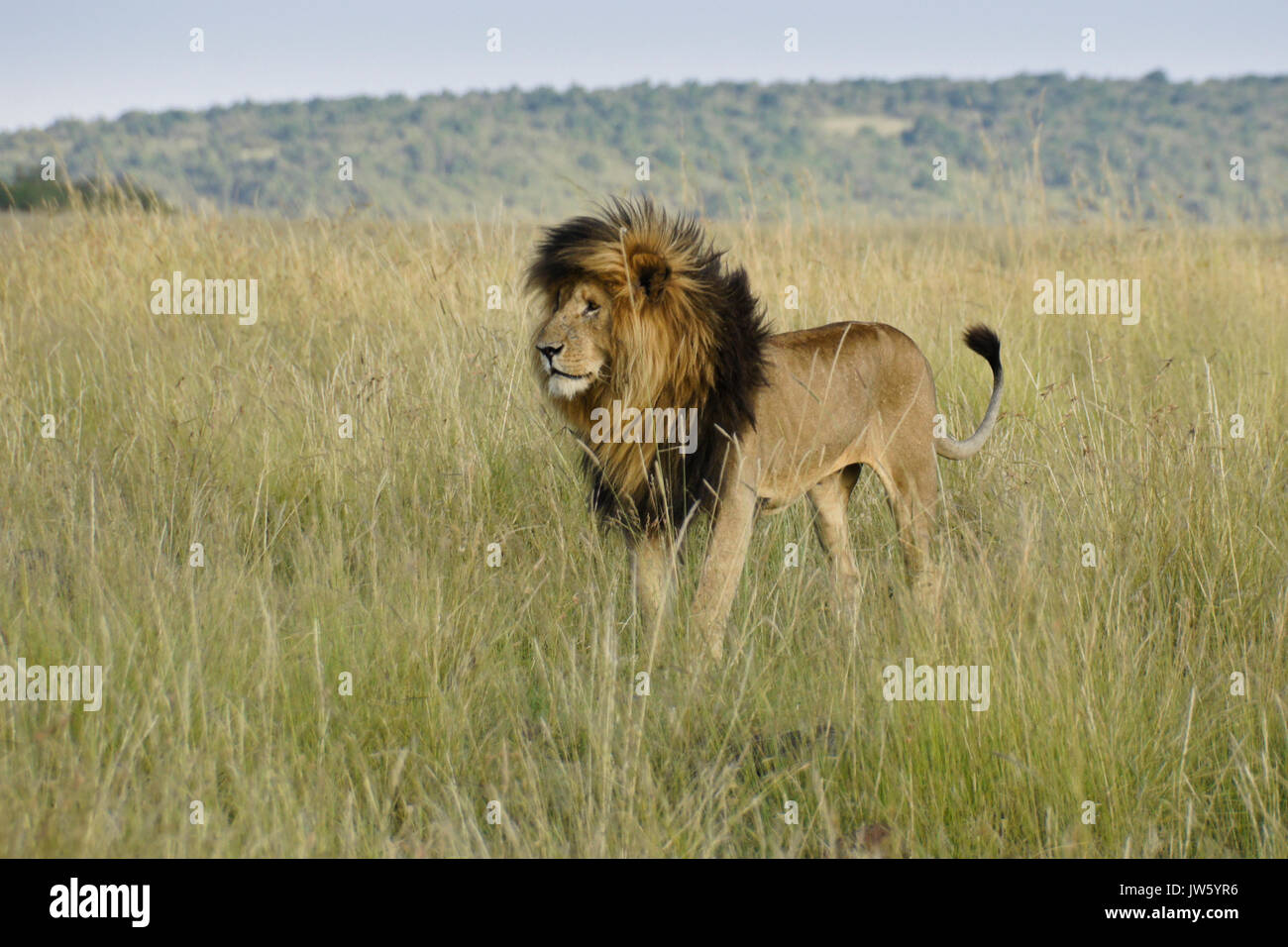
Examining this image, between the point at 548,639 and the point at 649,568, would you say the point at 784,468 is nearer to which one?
the point at 649,568

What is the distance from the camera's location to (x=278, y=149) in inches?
3381

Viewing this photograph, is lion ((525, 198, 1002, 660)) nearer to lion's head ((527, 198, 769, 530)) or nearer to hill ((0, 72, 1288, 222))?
lion's head ((527, 198, 769, 530))

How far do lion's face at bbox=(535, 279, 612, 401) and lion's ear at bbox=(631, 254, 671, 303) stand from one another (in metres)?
0.12

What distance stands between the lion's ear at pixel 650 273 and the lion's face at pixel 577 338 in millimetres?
122

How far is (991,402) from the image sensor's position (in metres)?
4.76

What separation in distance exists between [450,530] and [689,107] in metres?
110

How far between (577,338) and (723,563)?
2.91 feet

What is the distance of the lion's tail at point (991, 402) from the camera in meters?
4.61

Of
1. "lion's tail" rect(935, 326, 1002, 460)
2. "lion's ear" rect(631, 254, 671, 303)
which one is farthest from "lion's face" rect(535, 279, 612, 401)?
"lion's tail" rect(935, 326, 1002, 460)

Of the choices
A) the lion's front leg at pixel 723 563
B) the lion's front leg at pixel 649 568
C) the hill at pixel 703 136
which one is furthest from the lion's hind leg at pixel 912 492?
the hill at pixel 703 136

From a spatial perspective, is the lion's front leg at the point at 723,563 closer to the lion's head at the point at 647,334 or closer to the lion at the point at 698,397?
the lion at the point at 698,397

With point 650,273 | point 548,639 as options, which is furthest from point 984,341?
point 548,639
